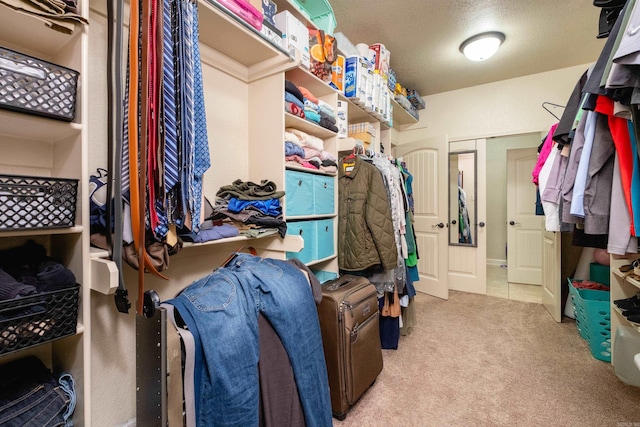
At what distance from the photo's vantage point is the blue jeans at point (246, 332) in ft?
2.93

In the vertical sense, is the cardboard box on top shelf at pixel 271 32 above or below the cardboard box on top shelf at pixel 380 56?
below

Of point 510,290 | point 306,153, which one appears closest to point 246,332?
point 306,153

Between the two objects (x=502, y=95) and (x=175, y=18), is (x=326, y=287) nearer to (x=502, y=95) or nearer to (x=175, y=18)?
(x=175, y=18)

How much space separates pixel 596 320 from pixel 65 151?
322 cm

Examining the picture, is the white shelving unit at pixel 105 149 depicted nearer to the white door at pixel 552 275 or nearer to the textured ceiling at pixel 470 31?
the textured ceiling at pixel 470 31

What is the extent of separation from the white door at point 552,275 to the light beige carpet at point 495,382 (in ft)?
0.58

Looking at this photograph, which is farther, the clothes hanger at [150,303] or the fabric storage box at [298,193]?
the fabric storage box at [298,193]

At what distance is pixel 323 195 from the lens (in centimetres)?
187

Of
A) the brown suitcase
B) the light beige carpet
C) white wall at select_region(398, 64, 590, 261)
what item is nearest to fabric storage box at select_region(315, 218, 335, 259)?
the brown suitcase

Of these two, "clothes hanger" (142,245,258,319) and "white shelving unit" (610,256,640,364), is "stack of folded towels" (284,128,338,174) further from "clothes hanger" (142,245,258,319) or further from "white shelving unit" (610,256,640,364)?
"white shelving unit" (610,256,640,364)

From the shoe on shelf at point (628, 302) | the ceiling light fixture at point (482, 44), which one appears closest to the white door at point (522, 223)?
the ceiling light fixture at point (482, 44)

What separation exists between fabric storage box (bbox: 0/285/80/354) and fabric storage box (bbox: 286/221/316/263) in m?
0.96

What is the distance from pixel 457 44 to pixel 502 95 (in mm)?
1251

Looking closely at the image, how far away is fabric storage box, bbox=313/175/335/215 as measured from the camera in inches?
70.6
